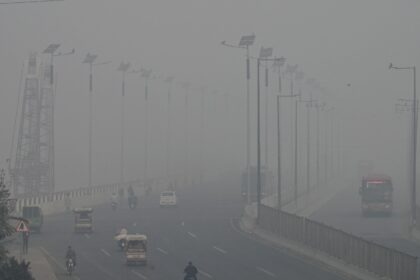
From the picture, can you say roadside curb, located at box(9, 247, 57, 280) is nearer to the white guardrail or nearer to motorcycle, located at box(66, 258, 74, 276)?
motorcycle, located at box(66, 258, 74, 276)

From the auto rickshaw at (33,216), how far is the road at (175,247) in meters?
1.00

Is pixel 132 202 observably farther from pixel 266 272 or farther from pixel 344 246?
pixel 344 246

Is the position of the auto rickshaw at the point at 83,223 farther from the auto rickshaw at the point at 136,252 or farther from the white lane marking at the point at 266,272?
the white lane marking at the point at 266,272

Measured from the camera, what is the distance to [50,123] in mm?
130750

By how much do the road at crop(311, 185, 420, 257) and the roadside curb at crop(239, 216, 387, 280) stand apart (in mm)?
7544

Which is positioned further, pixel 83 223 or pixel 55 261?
pixel 83 223

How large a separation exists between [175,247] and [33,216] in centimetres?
1360

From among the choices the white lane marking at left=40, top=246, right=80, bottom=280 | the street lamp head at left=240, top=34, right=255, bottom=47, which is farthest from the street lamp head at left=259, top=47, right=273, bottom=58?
the white lane marking at left=40, top=246, right=80, bottom=280

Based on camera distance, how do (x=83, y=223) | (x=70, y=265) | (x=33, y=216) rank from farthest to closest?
(x=83, y=223)
(x=33, y=216)
(x=70, y=265)

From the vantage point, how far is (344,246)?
5522cm

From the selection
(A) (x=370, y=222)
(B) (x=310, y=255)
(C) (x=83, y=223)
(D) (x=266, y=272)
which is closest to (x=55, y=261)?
(D) (x=266, y=272)

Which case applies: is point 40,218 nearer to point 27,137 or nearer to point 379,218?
point 379,218

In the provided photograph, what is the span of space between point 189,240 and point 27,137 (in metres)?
61.1

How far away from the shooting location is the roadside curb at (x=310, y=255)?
52344mm
